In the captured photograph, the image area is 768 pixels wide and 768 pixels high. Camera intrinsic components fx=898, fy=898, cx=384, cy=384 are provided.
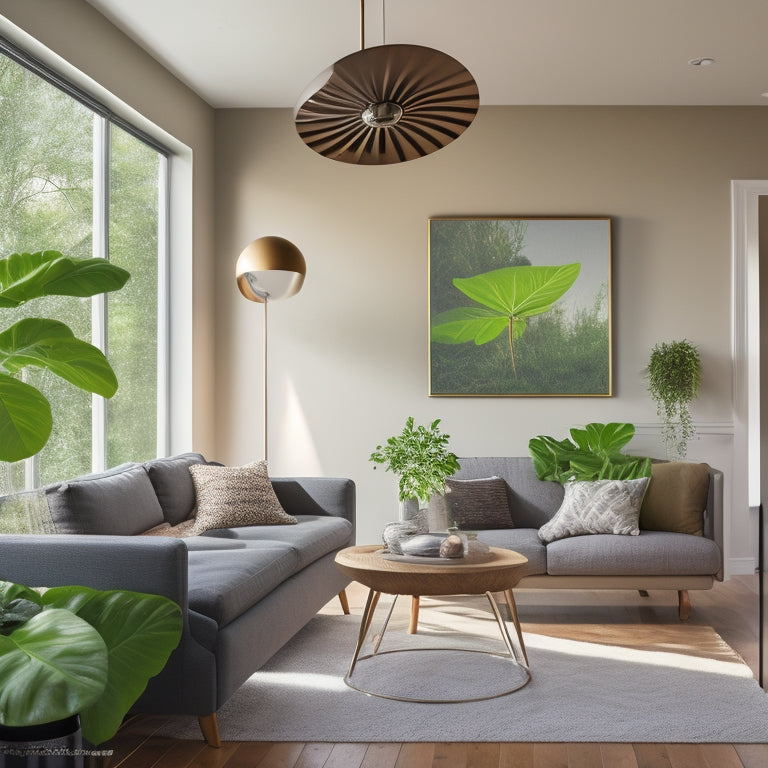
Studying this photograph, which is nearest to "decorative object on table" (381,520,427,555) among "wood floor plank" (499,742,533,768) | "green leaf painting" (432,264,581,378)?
"wood floor plank" (499,742,533,768)

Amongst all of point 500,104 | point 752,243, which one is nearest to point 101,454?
point 500,104

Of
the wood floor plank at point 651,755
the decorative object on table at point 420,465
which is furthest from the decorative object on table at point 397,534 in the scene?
the wood floor plank at point 651,755

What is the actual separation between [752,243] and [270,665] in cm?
395

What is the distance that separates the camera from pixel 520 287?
18.5 feet

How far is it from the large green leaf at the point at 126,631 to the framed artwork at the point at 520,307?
12.0ft

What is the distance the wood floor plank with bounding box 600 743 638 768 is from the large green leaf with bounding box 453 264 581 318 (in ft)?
10.8

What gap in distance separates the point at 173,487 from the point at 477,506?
1.56 meters

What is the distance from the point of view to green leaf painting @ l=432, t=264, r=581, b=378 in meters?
5.63

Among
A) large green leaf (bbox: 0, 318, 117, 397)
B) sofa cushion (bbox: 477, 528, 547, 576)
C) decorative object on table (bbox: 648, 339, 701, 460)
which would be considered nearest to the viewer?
large green leaf (bbox: 0, 318, 117, 397)

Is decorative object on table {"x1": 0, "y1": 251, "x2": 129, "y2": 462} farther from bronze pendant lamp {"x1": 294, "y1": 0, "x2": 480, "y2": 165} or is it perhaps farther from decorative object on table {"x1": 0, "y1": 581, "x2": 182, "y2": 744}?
bronze pendant lamp {"x1": 294, "y1": 0, "x2": 480, "y2": 165}

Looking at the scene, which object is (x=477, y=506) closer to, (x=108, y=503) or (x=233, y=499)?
(x=233, y=499)

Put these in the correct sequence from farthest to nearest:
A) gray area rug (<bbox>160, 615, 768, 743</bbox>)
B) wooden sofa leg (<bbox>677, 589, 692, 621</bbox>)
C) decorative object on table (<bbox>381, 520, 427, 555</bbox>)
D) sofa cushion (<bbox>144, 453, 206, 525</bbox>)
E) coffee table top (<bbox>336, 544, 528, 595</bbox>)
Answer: wooden sofa leg (<bbox>677, 589, 692, 621</bbox>) → sofa cushion (<bbox>144, 453, 206, 525</bbox>) → decorative object on table (<bbox>381, 520, 427, 555</bbox>) → coffee table top (<bbox>336, 544, 528, 595</bbox>) → gray area rug (<bbox>160, 615, 768, 743</bbox>)

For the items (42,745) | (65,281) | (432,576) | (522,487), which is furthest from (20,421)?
(522,487)

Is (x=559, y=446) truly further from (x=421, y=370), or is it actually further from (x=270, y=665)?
(x=270, y=665)
